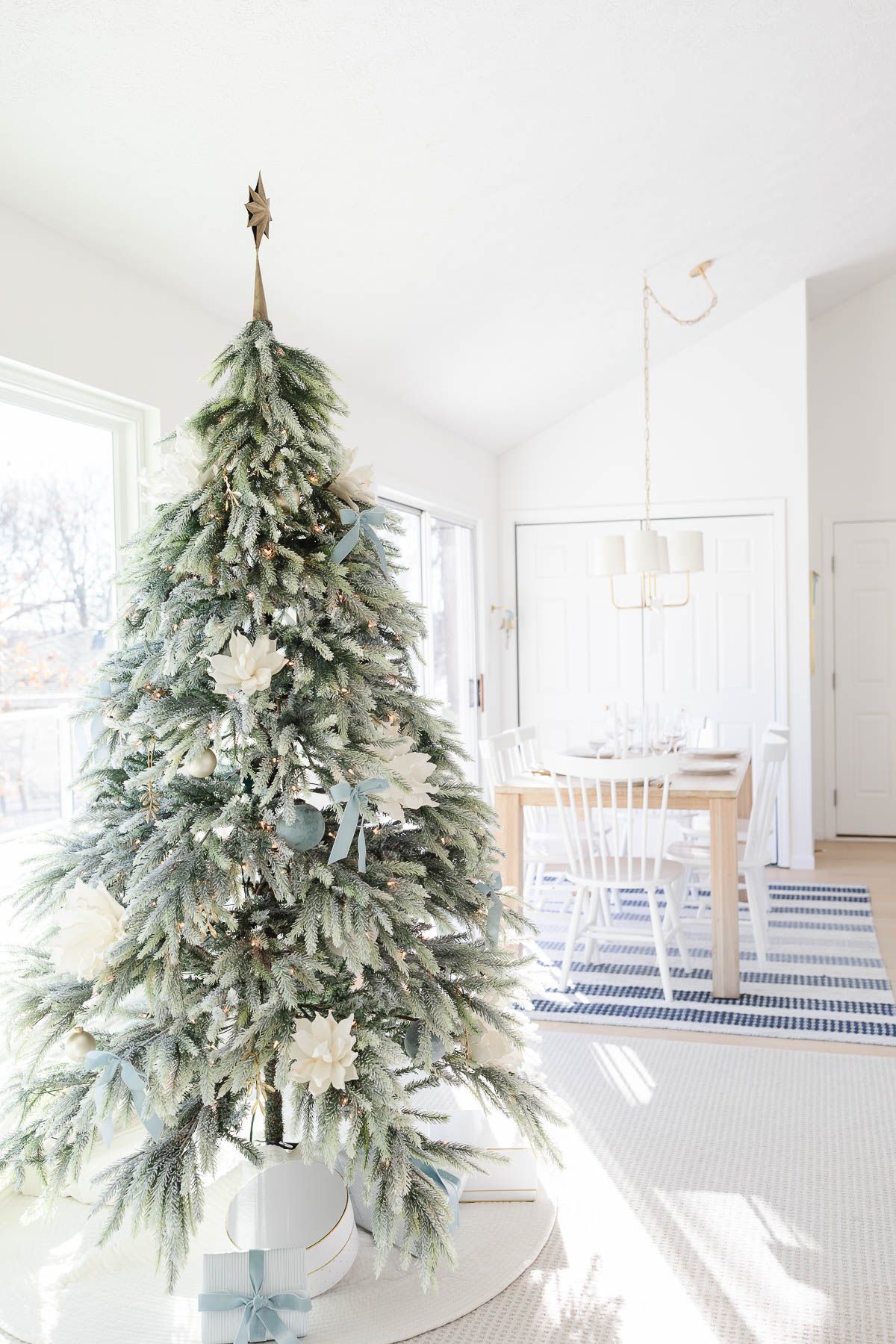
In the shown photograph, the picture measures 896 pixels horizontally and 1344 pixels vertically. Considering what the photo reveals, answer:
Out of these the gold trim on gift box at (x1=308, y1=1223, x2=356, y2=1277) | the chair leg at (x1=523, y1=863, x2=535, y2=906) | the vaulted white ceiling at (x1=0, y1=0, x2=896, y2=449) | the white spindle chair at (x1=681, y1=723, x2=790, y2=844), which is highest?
the vaulted white ceiling at (x1=0, y1=0, x2=896, y2=449)

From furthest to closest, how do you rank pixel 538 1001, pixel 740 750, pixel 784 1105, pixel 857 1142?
pixel 740 750, pixel 538 1001, pixel 784 1105, pixel 857 1142

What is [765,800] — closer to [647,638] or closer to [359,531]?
[647,638]

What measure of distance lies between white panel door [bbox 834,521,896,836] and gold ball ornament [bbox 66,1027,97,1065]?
5615 millimetres

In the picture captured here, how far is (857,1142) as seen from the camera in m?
2.73

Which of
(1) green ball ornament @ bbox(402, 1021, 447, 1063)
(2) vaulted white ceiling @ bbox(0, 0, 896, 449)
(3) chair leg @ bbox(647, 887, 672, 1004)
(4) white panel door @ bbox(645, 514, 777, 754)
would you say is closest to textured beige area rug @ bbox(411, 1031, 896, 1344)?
(3) chair leg @ bbox(647, 887, 672, 1004)

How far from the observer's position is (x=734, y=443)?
593cm

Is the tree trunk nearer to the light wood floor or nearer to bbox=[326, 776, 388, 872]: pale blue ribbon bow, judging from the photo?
bbox=[326, 776, 388, 872]: pale blue ribbon bow

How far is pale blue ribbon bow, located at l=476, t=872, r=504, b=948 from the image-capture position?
2133 mm

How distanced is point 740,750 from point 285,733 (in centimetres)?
335

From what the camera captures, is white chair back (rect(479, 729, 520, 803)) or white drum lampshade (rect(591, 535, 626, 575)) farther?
white chair back (rect(479, 729, 520, 803))

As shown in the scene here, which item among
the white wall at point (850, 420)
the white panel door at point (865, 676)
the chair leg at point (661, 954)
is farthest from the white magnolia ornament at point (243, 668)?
the white panel door at point (865, 676)

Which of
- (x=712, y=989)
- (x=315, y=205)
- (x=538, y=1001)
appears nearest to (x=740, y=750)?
(x=712, y=989)

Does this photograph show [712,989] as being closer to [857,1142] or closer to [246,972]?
[857,1142]

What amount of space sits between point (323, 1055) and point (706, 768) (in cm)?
288
